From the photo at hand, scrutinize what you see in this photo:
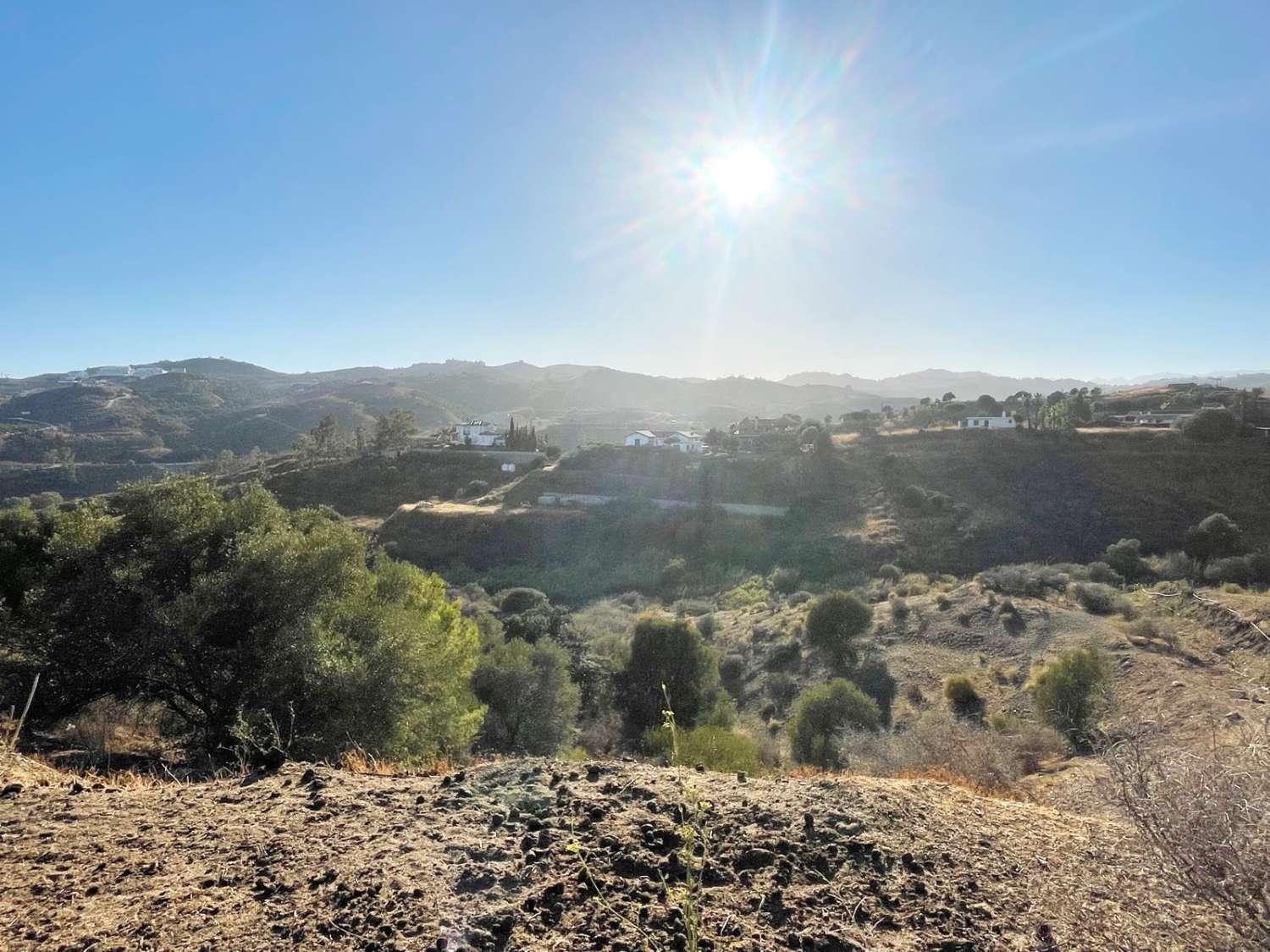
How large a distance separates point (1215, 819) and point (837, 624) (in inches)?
697

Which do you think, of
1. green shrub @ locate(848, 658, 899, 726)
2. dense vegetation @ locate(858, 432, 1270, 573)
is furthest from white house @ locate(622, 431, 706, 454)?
green shrub @ locate(848, 658, 899, 726)

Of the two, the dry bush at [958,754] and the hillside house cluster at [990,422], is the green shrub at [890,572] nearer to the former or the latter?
the dry bush at [958,754]

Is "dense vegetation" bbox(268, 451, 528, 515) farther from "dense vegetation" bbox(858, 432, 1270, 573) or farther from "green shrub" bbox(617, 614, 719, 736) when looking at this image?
"green shrub" bbox(617, 614, 719, 736)

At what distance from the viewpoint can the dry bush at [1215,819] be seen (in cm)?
259

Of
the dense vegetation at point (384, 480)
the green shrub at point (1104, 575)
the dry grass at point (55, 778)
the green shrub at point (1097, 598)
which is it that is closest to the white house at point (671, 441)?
the dense vegetation at point (384, 480)

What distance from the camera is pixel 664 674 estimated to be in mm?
16484

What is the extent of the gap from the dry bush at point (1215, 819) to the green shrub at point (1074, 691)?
8791 mm

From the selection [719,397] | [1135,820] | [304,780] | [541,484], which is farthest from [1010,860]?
[719,397]

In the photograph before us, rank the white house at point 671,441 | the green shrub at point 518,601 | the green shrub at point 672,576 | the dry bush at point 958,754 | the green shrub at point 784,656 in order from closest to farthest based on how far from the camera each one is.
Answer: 1. the dry bush at point 958,754
2. the green shrub at point 784,656
3. the green shrub at point 518,601
4. the green shrub at point 672,576
5. the white house at point 671,441

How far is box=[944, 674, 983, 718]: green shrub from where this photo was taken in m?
14.4

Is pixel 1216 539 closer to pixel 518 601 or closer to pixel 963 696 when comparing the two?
pixel 963 696

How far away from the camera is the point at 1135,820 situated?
3.11 metres

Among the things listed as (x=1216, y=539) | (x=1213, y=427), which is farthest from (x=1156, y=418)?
(x=1216, y=539)

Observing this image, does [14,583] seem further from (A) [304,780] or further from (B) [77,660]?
(A) [304,780]
